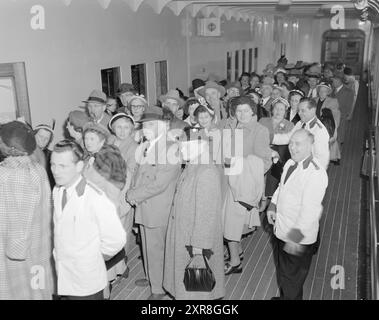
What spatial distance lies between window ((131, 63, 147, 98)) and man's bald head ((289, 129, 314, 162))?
6246mm

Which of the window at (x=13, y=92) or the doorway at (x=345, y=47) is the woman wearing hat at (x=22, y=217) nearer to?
the window at (x=13, y=92)

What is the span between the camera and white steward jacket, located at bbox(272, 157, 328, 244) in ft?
11.1

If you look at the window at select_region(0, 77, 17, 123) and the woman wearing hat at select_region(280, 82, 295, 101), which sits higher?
the window at select_region(0, 77, 17, 123)

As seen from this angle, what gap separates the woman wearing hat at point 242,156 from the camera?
440 cm

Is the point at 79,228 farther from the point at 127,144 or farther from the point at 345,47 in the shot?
the point at 345,47

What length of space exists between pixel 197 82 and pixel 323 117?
2921 mm

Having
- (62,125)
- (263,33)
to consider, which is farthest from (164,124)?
(263,33)

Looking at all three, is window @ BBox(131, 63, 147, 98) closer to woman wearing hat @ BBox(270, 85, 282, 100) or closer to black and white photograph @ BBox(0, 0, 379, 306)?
black and white photograph @ BBox(0, 0, 379, 306)

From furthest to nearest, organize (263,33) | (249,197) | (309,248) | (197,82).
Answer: (263,33) → (197,82) → (249,197) → (309,248)

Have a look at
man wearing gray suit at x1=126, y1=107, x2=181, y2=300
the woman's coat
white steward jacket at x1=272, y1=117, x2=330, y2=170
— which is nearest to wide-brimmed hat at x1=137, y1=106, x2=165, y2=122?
man wearing gray suit at x1=126, y1=107, x2=181, y2=300

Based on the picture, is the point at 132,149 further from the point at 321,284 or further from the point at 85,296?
the point at 321,284

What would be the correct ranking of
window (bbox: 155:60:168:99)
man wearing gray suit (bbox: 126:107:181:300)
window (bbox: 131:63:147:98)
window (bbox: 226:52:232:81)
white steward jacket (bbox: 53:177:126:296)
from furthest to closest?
window (bbox: 226:52:232:81)
window (bbox: 155:60:168:99)
window (bbox: 131:63:147:98)
man wearing gray suit (bbox: 126:107:181:300)
white steward jacket (bbox: 53:177:126:296)

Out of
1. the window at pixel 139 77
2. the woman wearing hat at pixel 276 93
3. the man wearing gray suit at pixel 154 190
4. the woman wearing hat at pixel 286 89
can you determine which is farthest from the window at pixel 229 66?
the man wearing gray suit at pixel 154 190

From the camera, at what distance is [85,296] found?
278 cm
